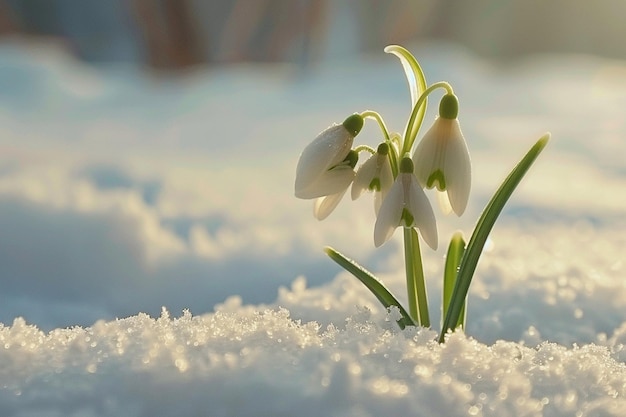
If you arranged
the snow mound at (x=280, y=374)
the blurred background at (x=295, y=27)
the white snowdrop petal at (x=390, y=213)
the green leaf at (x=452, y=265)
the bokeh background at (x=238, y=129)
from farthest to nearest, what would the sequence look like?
the blurred background at (x=295, y=27) → the bokeh background at (x=238, y=129) → the green leaf at (x=452, y=265) → the white snowdrop petal at (x=390, y=213) → the snow mound at (x=280, y=374)

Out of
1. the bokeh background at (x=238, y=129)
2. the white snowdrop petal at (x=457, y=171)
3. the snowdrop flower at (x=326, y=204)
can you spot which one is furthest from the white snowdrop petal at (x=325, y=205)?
the bokeh background at (x=238, y=129)

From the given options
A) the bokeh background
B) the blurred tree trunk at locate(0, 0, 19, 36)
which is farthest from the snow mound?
the blurred tree trunk at locate(0, 0, 19, 36)

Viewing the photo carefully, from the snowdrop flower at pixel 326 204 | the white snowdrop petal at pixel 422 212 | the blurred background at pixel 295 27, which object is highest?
the blurred background at pixel 295 27

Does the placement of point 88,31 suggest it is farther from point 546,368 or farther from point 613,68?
point 546,368

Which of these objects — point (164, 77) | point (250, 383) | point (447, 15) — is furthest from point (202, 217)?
point (447, 15)

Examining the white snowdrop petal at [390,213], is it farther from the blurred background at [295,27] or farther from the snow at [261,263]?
the blurred background at [295,27]

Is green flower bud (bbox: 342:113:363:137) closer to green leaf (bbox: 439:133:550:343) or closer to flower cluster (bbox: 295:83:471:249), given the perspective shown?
flower cluster (bbox: 295:83:471:249)
